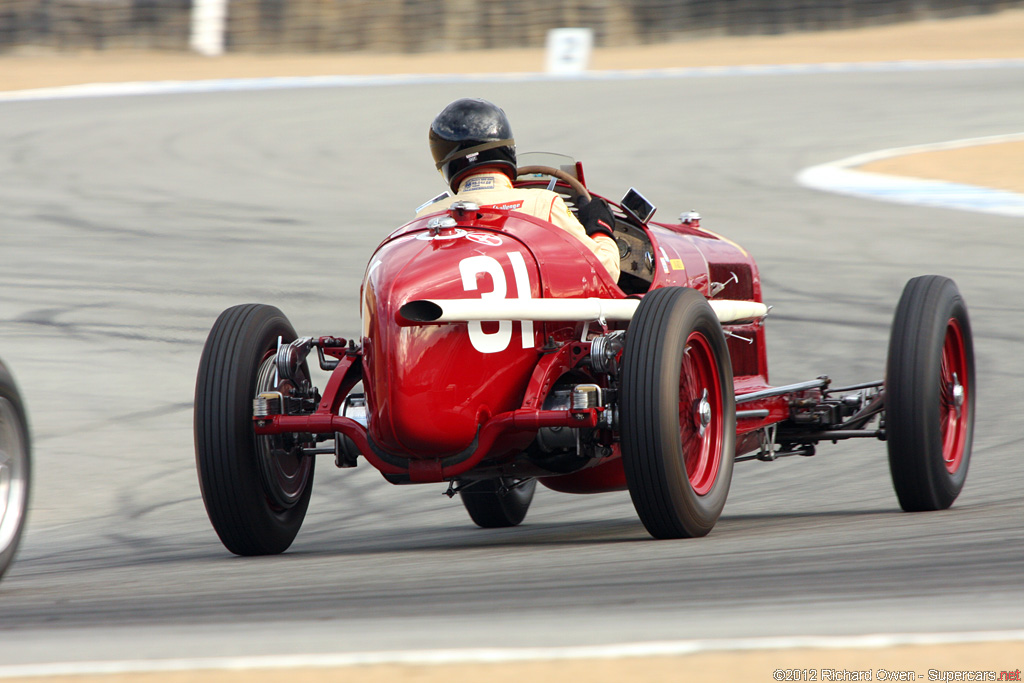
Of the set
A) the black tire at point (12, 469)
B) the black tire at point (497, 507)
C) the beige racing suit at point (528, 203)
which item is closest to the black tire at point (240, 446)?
the black tire at point (12, 469)

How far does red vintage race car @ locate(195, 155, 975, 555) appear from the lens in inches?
197

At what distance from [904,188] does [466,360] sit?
39.8 feet

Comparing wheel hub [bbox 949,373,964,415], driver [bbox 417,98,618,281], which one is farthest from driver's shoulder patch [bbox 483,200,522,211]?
wheel hub [bbox 949,373,964,415]

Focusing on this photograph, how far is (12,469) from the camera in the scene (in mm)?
4707

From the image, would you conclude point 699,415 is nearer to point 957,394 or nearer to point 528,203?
point 528,203

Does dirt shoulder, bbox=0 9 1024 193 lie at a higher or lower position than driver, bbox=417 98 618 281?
lower

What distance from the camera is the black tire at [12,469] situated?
4.62 metres

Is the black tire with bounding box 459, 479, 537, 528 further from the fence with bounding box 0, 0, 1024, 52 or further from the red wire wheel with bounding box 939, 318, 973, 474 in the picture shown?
the fence with bounding box 0, 0, 1024, 52

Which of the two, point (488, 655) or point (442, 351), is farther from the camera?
point (442, 351)

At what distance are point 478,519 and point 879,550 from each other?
2669 mm

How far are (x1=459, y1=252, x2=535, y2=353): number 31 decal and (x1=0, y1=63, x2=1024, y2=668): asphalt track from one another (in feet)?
1.11

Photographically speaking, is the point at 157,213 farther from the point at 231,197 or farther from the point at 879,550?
the point at 879,550

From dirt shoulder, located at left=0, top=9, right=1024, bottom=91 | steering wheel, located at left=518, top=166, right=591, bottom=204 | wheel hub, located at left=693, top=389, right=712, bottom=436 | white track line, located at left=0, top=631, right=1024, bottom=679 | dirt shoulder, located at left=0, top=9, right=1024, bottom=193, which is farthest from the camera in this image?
dirt shoulder, located at left=0, top=9, right=1024, bottom=91

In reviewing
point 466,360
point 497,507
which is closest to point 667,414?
point 466,360
